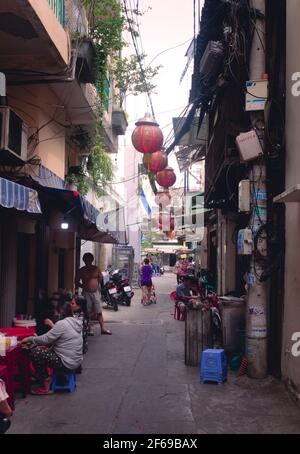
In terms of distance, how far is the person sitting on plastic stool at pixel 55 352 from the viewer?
6.36 m

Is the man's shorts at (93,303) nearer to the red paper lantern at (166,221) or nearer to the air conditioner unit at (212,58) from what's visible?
the air conditioner unit at (212,58)

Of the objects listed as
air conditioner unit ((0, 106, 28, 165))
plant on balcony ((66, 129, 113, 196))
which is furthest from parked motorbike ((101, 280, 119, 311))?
air conditioner unit ((0, 106, 28, 165))

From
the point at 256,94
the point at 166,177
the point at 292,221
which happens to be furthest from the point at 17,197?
the point at 166,177

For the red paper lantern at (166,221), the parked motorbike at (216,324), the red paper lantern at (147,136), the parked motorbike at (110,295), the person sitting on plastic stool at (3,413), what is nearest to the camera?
the person sitting on plastic stool at (3,413)

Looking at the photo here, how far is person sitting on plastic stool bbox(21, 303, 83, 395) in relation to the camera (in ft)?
20.9

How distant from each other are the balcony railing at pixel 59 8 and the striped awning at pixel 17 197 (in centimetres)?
346

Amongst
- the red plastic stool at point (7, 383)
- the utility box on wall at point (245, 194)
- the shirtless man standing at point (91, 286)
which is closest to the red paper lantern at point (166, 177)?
the shirtless man standing at point (91, 286)

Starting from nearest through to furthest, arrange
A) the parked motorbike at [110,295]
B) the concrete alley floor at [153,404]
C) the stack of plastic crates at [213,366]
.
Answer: the concrete alley floor at [153,404]
the stack of plastic crates at [213,366]
the parked motorbike at [110,295]

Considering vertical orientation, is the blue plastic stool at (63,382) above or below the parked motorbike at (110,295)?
below

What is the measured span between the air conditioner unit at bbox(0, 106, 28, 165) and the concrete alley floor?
3.74m

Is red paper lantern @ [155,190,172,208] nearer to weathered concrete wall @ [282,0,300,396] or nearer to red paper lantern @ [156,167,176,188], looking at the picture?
red paper lantern @ [156,167,176,188]

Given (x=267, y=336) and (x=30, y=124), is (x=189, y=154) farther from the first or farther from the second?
(x=267, y=336)

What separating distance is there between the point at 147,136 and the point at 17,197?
15.4 ft

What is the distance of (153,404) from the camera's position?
599 cm
